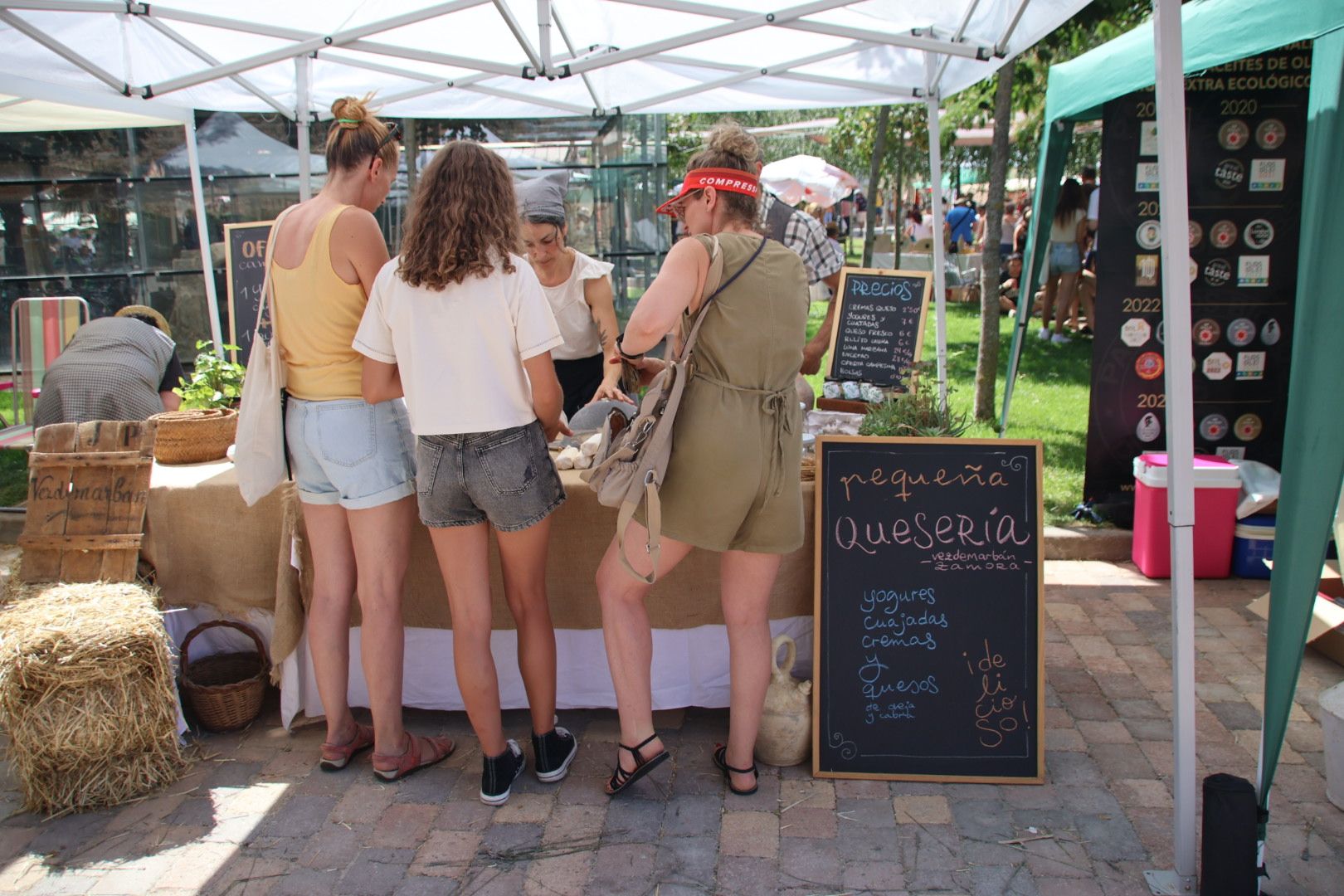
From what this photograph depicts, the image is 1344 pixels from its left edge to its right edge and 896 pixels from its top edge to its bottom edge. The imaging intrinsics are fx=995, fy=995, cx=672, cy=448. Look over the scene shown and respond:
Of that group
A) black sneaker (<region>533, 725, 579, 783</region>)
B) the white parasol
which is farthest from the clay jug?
the white parasol

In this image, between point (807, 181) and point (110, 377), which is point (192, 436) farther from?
point (807, 181)

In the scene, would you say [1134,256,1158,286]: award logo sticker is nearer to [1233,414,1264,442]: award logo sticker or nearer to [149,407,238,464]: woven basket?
[1233,414,1264,442]: award logo sticker

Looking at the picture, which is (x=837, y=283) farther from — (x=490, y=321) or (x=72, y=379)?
(x=72, y=379)

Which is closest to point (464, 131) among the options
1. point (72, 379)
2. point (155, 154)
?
point (155, 154)

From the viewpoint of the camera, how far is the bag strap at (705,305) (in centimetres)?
246

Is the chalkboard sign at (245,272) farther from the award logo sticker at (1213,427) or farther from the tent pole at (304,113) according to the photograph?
the award logo sticker at (1213,427)

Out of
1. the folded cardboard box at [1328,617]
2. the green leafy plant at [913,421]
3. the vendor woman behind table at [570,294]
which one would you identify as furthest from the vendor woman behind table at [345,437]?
the folded cardboard box at [1328,617]

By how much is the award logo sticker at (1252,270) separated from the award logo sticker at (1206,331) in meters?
0.24

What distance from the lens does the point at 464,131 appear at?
31.6 feet

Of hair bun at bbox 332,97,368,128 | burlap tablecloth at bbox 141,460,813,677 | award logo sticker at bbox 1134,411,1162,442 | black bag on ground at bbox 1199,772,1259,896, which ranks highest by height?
hair bun at bbox 332,97,368,128

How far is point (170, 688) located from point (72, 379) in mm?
1908

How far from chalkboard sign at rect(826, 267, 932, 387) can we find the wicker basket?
9.99ft

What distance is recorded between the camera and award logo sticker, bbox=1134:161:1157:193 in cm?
505

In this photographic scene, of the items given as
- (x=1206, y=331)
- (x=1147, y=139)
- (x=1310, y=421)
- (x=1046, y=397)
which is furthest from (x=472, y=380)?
(x=1046, y=397)
